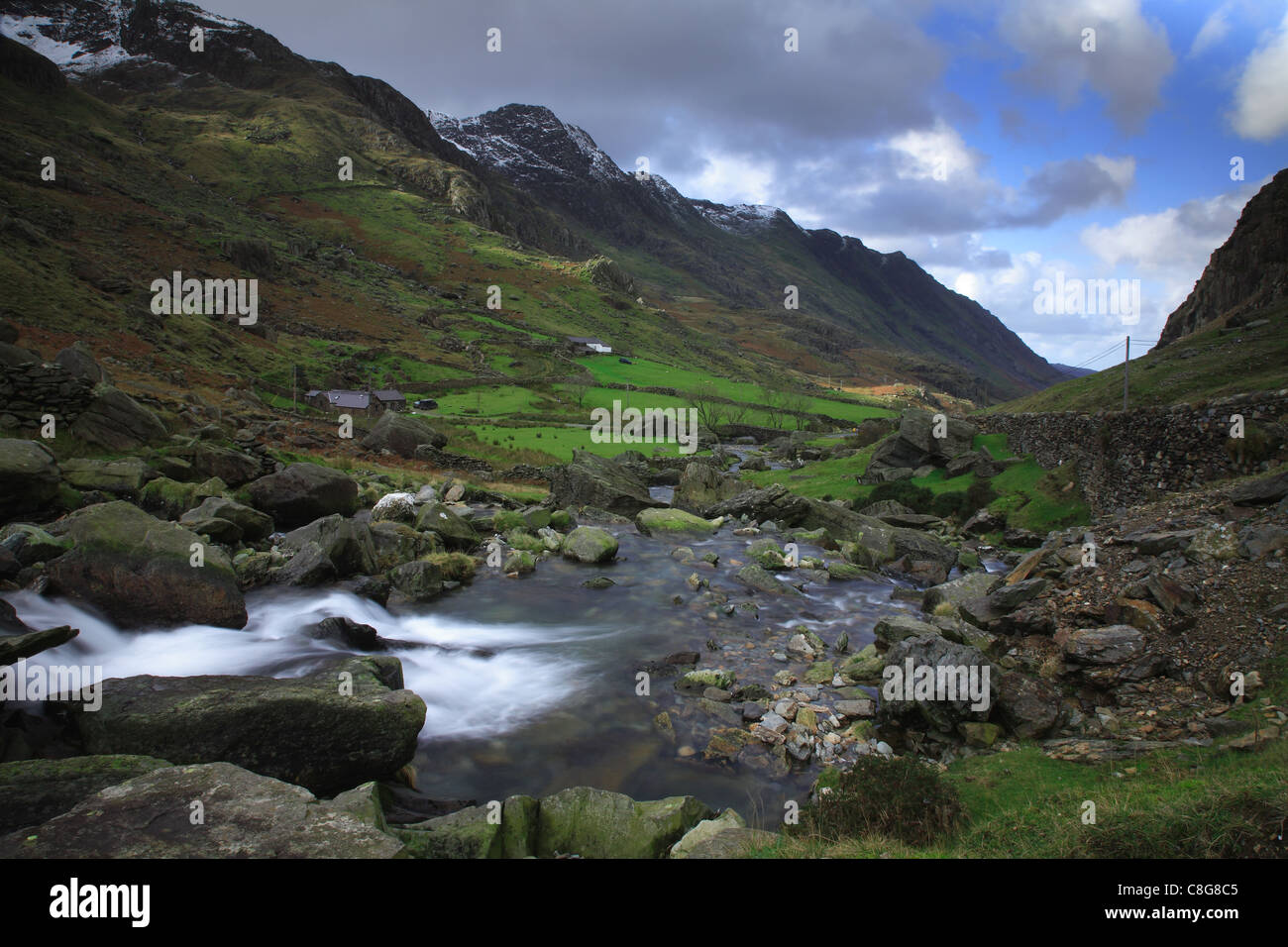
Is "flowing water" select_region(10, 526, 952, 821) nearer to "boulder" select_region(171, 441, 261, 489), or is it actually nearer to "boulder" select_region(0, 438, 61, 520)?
"boulder" select_region(0, 438, 61, 520)

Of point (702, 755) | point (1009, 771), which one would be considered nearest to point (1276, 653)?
point (1009, 771)

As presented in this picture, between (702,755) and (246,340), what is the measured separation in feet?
297

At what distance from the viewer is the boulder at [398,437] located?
50.8 m

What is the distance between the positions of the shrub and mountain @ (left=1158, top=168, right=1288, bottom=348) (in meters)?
102

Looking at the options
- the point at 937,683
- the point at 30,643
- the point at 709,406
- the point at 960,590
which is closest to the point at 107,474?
the point at 30,643

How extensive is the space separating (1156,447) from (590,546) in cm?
2308

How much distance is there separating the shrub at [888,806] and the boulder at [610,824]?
1.90m

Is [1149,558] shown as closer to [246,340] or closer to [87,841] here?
[87,841]

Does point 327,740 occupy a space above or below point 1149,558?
below

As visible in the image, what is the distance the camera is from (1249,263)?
9450 cm

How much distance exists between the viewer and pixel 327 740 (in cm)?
1047

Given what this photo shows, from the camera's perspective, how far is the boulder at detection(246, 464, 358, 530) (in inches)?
1044

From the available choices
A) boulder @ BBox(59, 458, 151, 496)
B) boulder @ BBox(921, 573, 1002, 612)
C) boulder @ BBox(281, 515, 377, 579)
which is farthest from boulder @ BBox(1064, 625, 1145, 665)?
boulder @ BBox(59, 458, 151, 496)
